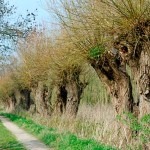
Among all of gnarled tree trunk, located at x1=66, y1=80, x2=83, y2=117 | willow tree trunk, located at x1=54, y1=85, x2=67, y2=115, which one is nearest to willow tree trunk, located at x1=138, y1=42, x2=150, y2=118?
gnarled tree trunk, located at x1=66, y1=80, x2=83, y2=117

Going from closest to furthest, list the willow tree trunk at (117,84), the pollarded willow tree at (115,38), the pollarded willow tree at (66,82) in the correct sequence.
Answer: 1. the pollarded willow tree at (115,38)
2. the willow tree trunk at (117,84)
3. the pollarded willow tree at (66,82)

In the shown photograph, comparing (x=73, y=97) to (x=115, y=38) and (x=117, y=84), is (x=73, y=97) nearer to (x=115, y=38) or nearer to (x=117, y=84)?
(x=117, y=84)

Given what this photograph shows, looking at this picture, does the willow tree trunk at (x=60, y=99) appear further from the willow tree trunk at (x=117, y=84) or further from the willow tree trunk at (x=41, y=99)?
the willow tree trunk at (x=117, y=84)

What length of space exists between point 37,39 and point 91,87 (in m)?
5.03

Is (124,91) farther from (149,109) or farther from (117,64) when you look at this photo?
(149,109)

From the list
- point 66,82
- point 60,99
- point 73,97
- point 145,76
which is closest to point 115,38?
point 145,76

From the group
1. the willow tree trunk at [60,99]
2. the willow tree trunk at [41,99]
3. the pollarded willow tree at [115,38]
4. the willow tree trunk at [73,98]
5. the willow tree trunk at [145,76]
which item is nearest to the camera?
the pollarded willow tree at [115,38]

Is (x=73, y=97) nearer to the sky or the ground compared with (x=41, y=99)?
nearer to the sky

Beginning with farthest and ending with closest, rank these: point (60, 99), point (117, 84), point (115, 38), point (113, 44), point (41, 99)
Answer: point (41, 99) → point (60, 99) → point (117, 84) → point (113, 44) → point (115, 38)

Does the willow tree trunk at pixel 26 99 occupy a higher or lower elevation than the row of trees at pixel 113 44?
lower

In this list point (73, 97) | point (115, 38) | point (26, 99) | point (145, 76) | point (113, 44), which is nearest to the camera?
point (145, 76)

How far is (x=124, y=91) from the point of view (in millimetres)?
15656

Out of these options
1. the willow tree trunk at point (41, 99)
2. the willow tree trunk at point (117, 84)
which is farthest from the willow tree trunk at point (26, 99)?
the willow tree trunk at point (117, 84)

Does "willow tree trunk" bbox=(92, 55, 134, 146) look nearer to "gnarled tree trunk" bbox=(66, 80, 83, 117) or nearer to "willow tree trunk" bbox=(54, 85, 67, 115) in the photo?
"gnarled tree trunk" bbox=(66, 80, 83, 117)
